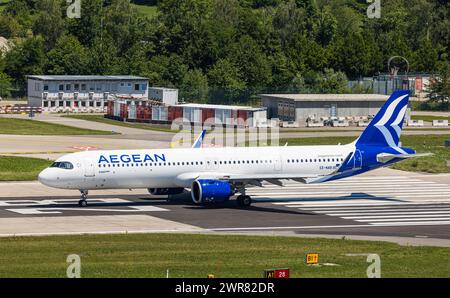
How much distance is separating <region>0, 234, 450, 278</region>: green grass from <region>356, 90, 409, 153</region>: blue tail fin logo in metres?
21.3

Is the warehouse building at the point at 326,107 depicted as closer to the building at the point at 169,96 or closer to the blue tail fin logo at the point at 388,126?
the building at the point at 169,96

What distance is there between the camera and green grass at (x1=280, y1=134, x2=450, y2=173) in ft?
320

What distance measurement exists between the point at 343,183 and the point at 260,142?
33790 mm

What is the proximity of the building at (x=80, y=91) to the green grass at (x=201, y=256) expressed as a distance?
360ft

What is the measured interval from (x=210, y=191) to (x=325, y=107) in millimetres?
83548

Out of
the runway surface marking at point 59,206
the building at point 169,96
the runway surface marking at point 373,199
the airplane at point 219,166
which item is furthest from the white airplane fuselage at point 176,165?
the building at point 169,96

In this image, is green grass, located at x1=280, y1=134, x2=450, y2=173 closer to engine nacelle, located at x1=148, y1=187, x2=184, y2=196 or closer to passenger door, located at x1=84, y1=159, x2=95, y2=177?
engine nacelle, located at x1=148, y1=187, x2=184, y2=196

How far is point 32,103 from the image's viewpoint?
168 meters

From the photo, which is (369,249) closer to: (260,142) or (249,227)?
(249,227)

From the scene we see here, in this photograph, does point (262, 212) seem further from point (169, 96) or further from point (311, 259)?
point (169, 96)

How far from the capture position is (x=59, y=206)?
70938 mm

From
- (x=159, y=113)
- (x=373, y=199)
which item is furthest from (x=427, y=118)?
(x=373, y=199)

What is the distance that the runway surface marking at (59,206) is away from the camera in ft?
225
